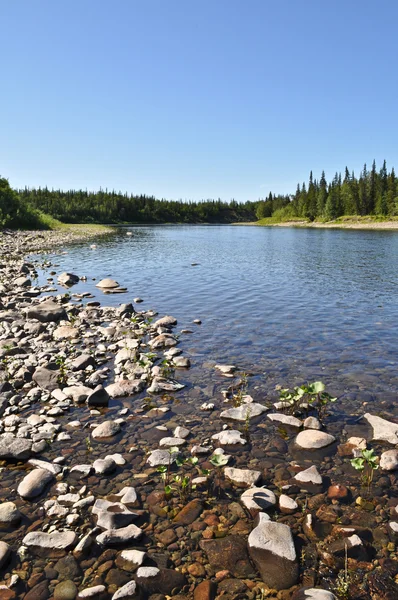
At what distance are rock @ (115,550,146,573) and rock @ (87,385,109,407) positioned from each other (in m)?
4.60

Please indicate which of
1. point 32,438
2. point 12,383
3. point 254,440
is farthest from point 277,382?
point 12,383

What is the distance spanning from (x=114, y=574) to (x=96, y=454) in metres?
2.78

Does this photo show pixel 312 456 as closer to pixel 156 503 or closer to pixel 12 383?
pixel 156 503

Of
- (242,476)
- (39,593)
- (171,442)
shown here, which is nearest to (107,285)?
(171,442)

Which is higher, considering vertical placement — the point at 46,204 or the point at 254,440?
the point at 46,204

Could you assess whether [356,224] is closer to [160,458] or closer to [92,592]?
[160,458]

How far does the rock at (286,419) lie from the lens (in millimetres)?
8484

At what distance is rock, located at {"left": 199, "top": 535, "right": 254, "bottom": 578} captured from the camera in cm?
491

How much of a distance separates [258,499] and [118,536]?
227 centimetres

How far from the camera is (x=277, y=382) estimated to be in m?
10.8

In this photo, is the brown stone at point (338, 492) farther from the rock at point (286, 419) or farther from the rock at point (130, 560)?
the rock at point (130, 560)

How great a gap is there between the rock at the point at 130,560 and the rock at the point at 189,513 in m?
0.83

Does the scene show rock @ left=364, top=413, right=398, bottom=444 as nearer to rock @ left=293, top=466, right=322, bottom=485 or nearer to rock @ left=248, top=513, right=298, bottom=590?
rock @ left=293, top=466, right=322, bottom=485

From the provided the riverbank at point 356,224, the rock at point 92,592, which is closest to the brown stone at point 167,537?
the rock at point 92,592
